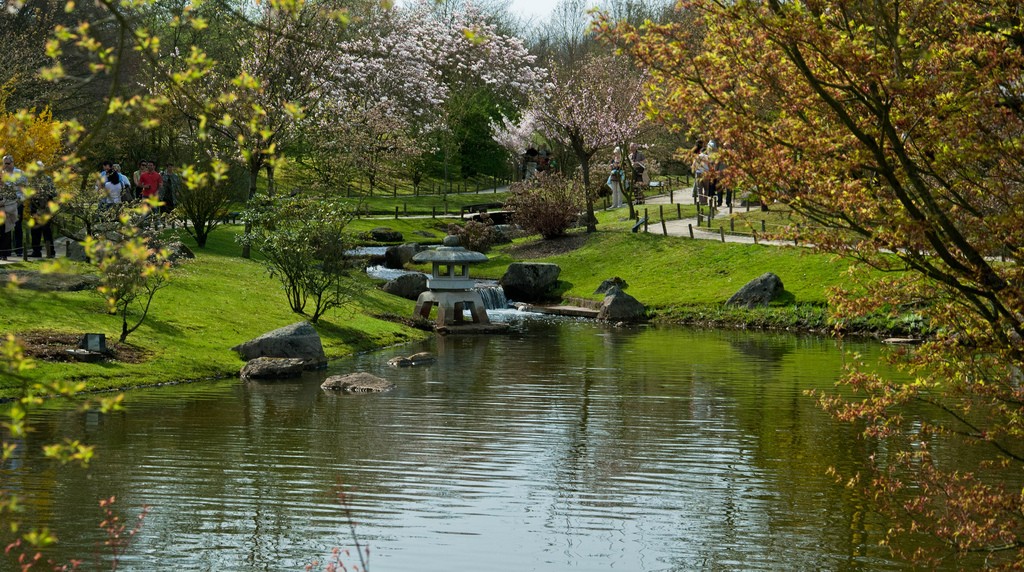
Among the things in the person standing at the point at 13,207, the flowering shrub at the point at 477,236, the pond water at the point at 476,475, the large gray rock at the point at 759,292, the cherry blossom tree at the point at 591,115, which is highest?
the cherry blossom tree at the point at 591,115

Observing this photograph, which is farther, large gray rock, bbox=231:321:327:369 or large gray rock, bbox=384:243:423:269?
large gray rock, bbox=384:243:423:269

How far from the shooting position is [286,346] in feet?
87.6

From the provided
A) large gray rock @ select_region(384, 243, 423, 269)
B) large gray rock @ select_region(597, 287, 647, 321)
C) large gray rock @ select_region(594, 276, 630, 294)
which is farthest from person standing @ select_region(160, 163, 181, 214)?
large gray rock @ select_region(594, 276, 630, 294)

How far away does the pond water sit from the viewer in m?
12.6

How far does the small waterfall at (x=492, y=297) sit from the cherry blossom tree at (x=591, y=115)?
11.3 meters

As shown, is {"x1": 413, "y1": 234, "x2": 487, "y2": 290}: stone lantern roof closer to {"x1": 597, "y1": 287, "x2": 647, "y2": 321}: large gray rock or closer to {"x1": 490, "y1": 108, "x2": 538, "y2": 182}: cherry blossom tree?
{"x1": 597, "y1": 287, "x2": 647, "y2": 321}: large gray rock

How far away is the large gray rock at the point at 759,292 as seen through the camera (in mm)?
39469

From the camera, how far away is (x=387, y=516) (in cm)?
1389

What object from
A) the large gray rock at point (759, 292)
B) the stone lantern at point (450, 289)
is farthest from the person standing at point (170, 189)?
the large gray rock at point (759, 292)

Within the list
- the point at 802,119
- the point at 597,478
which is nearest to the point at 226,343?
the point at 597,478

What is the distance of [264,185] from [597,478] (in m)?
59.5

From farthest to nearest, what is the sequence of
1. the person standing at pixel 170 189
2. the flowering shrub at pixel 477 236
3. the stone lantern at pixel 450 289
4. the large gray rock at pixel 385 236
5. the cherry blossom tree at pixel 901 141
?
the large gray rock at pixel 385 236, the flowering shrub at pixel 477 236, the person standing at pixel 170 189, the stone lantern at pixel 450 289, the cherry blossom tree at pixel 901 141

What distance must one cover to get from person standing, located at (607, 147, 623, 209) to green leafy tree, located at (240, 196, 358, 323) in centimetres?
2861

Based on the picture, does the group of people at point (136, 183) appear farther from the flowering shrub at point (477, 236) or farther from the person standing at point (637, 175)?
the person standing at point (637, 175)
